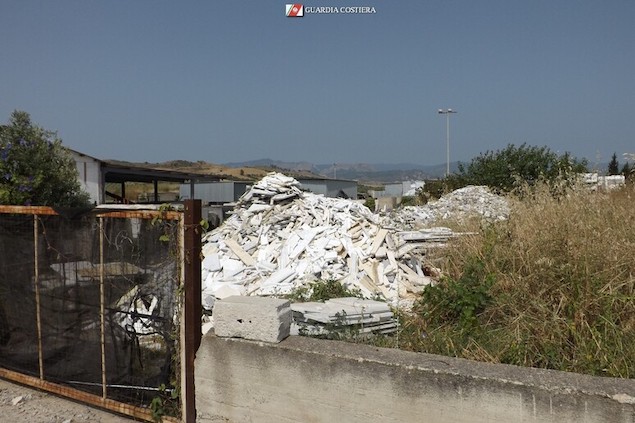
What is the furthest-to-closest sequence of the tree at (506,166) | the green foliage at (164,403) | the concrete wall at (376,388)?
the tree at (506,166)
the green foliage at (164,403)
the concrete wall at (376,388)

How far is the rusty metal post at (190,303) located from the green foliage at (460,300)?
2.06 meters

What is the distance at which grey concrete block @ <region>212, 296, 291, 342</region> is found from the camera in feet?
10.6

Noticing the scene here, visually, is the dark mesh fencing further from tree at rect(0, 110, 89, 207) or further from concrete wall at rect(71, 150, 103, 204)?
concrete wall at rect(71, 150, 103, 204)

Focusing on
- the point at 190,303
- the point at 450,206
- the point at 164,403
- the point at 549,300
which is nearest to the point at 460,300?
the point at 549,300

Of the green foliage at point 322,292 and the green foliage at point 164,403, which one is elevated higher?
the green foliage at point 322,292

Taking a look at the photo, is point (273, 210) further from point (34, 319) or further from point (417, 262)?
point (34, 319)

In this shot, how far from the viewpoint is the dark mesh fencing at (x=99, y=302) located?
354 centimetres

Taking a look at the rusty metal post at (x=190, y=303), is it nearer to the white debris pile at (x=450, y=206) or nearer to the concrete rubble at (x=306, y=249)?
the concrete rubble at (x=306, y=249)

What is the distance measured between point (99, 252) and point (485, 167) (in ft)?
99.1

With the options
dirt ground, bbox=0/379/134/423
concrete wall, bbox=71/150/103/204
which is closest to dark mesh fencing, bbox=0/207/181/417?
dirt ground, bbox=0/379/134/423

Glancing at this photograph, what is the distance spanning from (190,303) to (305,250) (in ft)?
13.2

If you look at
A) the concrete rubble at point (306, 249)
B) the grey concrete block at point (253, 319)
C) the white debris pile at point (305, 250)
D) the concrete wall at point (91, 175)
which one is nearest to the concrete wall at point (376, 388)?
the grey concrete block at point (253, 319)

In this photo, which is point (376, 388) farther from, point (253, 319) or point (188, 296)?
point (188, 296)

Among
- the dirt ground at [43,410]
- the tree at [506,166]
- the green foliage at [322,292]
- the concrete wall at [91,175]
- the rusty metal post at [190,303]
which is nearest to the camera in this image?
the rusty metal post at [190,303]
